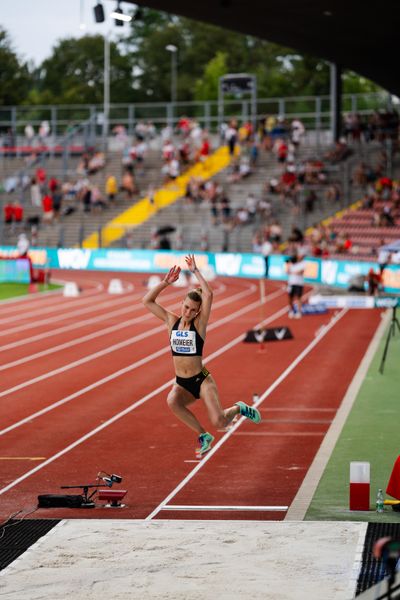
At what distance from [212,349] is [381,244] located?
1681cm

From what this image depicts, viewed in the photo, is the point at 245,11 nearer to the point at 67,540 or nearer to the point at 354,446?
the point at 354,446

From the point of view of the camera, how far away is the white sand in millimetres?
9703

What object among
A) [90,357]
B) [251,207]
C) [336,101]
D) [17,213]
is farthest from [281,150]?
[90,357]

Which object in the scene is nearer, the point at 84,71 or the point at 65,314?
the point at 65,314

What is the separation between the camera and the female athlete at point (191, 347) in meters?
12.3

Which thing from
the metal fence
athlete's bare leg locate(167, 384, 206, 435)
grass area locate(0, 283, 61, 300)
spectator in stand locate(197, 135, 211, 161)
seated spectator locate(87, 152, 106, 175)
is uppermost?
the metal fence

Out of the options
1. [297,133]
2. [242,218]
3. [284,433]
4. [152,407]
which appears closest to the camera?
[284,433]

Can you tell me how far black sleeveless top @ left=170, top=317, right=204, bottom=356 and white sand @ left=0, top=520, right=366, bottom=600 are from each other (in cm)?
171

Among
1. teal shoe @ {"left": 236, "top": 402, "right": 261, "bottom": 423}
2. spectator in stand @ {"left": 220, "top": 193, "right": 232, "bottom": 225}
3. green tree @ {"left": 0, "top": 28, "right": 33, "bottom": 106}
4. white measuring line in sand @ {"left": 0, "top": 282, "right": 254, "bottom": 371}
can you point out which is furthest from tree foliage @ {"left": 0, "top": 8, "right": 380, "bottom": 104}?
teal shoe @ {"left": 236, "top": 402, "right": 261, "bottom": 423}

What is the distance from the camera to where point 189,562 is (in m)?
10.5

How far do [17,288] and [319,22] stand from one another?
13.6m

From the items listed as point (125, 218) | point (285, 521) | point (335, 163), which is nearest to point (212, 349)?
point (285, 521)

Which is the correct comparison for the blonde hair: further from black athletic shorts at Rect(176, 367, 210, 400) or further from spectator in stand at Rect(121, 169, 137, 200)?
spectator in stand at Rect(121, 169, 137, 200)

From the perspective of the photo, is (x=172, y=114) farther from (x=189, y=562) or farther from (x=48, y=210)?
(x=189, y=562)
